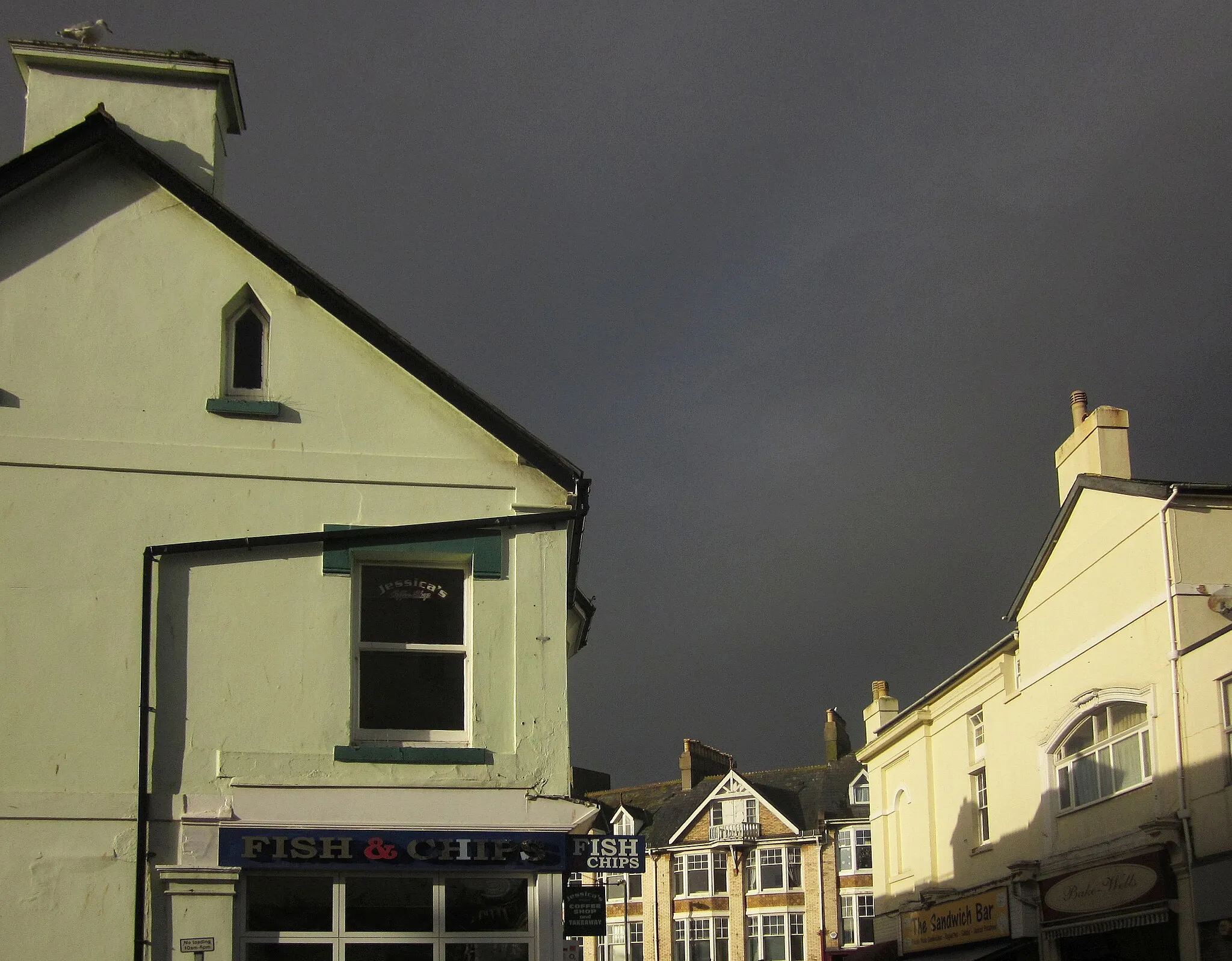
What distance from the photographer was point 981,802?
90.2 ft

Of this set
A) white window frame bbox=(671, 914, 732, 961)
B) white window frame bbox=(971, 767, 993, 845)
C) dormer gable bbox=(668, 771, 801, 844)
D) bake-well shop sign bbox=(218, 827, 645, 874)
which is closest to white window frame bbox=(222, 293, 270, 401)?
bake-well shop sign bbox=(218, 827, 645, 874)

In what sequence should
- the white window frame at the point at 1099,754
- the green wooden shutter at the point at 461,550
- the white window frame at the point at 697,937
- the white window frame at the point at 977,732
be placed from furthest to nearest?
the white window frame at the point at 697,937, the white window frame at the point at 977,732, the white window frame at the point at 1099,754, the green wooden shutter at the point at 461,550

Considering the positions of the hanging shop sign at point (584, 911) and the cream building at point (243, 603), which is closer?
the cream building at point (243, 603)

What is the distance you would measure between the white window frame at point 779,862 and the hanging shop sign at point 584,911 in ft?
154

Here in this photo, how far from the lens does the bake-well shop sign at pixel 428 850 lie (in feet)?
36.7

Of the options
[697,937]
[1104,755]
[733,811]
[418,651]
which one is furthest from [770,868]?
[418,651]

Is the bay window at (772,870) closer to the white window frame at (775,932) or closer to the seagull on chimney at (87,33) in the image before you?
the white window frame at (775,932)

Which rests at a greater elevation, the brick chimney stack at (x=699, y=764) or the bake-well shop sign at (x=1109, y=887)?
the brick chimney stack at (x=699, y=764)

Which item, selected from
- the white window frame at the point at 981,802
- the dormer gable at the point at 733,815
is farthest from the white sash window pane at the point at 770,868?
the white window frame at the point at 981,802

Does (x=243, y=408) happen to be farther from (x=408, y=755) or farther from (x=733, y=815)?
(x=733, y=815)

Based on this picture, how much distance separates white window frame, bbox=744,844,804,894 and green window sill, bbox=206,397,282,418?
49194 mm

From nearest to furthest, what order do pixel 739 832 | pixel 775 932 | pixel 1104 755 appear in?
pixel 1104 755 → pixel 775 932 → pixel 739 832

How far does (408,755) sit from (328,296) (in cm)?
410

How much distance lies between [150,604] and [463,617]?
2.64 meters
